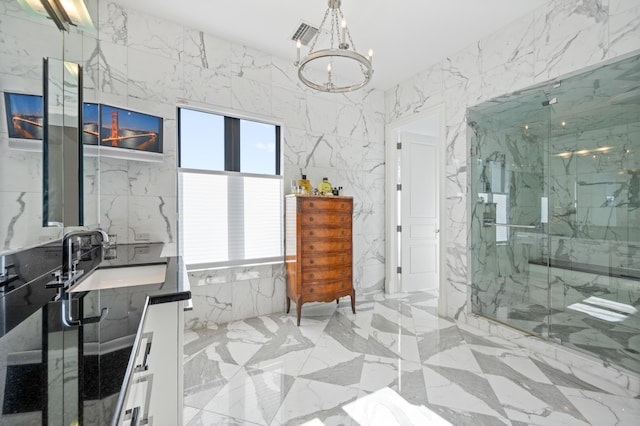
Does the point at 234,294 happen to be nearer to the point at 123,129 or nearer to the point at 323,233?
the point at 323,233

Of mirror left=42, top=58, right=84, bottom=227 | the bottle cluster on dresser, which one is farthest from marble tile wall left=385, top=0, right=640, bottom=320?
mirror left=42, top=58, right=84, bottom=227

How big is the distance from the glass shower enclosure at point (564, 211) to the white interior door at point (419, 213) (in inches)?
46.6

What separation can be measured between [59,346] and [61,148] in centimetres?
101

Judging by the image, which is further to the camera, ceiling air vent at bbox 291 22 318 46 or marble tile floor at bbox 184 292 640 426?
ceiling air vent at bbox 291 22 318 46

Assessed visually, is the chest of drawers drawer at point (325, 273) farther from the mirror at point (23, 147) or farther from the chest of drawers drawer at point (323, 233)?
the mirror at point (23, 147)

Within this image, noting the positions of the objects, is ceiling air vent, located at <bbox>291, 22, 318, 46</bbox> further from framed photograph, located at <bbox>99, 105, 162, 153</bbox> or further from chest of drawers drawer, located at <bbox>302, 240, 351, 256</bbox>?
→ chest of drawers drawer, located at <bbox>302, 240, 351, 256</bbox>

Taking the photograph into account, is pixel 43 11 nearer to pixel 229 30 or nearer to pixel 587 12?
pixel 229 30

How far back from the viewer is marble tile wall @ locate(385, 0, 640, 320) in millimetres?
2172

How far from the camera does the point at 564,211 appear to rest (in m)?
2.43

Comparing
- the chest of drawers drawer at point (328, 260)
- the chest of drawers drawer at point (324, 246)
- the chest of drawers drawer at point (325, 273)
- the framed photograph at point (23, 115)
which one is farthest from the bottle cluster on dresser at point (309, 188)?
the framed photograph at point (23, 115)

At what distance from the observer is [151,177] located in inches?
105

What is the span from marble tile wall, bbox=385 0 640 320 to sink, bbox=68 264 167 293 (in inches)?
117

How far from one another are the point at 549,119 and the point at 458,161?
0.89m

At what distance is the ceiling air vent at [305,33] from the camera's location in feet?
9.08
